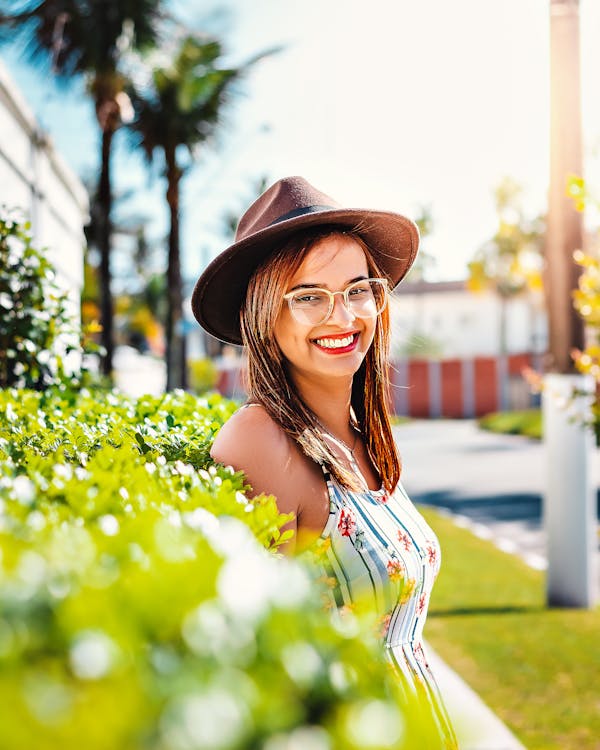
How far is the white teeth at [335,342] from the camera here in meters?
2.20

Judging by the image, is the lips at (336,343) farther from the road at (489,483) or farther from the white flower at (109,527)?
the road at (489,483)

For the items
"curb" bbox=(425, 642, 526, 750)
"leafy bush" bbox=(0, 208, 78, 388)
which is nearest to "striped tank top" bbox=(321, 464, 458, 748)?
"curb" bbox=(425, 642, 526, 750)

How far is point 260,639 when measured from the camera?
0.80 metres

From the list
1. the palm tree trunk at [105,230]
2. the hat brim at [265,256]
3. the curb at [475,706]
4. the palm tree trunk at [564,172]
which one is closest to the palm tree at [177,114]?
the palm tree trunk at [105,230]

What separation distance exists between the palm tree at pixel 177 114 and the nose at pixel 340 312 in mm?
14641

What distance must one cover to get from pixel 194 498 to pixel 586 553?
603 centimetres

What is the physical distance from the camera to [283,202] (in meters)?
2.24

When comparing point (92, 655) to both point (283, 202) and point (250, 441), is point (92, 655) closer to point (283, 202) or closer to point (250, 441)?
point (250, 441)

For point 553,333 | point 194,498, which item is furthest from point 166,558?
point 553,333

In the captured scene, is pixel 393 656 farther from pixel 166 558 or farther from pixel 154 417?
pixel 166 558

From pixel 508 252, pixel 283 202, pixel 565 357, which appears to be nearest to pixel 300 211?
pixel 283 202

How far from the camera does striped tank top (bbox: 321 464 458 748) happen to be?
6.39 ft

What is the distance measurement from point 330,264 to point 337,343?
204 millimetres

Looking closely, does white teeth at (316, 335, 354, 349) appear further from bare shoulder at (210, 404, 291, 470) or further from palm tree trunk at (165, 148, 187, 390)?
palm tree trunk at (165, 148, 187, 390)
